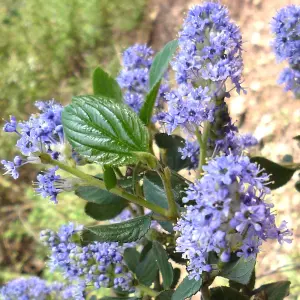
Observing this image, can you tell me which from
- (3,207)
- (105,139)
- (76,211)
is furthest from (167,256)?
(3,207)

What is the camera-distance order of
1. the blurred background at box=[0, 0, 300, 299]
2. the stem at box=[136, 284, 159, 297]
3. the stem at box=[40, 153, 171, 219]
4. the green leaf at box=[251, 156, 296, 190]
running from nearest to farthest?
the stem at box=[40, 153, 171, 219] < the stem at box=[136, 284, 159, 297] < the green leaf at box=[251, 156, 296, 190] < the blurred background at box=[0, 0, 300, 299]

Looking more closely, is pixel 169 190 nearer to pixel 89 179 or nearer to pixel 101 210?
pixel 89 179

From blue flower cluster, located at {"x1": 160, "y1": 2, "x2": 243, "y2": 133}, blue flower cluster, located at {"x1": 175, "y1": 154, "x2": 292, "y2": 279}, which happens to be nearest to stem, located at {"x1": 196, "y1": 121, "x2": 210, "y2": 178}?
blue flower cluster, located at {"x1": 160, "y1": 2, "x2": 243, "y2": 133}

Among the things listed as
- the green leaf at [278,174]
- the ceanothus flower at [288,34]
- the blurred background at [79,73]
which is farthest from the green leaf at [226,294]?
the blurred background at [79,73]

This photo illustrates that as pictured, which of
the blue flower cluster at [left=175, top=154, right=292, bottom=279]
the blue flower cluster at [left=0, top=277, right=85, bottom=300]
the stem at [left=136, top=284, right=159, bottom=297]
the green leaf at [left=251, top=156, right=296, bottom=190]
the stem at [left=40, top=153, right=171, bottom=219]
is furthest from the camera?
the blue flower cluster at [left=0, top=277, right=85, bottom=300]

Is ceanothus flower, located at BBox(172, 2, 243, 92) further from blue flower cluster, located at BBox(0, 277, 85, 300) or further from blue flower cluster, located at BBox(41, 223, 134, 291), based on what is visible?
blue flower cluster, located at BBox(0, 277, 85, 300)

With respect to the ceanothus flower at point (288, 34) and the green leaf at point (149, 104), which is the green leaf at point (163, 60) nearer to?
the green leaf at point (149, 104)
